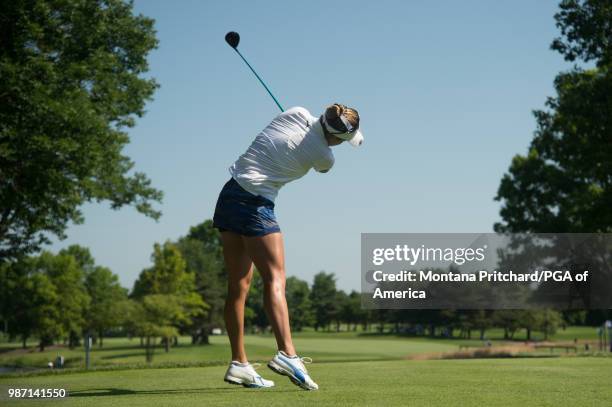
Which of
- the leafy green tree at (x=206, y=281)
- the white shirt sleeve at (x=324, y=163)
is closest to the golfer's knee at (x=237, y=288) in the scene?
the white shirt sleeve at (x=324, y=163)

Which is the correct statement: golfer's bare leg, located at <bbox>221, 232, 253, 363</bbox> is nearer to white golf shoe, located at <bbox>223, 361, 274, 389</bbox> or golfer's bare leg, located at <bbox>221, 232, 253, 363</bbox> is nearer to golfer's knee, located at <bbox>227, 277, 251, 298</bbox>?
golfer's knee, located at <bbox>227, 277, 251, 298</bbox>

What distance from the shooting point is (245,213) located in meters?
5.75

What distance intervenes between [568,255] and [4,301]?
74.2 metres

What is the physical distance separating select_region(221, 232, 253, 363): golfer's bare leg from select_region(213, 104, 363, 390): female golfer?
1cm

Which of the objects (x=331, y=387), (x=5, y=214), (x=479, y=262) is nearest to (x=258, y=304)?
(x=479, y=262)

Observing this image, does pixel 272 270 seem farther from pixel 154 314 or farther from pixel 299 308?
pixel 299 308

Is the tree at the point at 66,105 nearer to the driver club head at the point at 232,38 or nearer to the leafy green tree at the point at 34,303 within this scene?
the driver club head at the point at 232,38

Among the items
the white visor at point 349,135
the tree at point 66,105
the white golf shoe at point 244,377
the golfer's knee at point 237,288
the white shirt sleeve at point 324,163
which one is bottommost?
the white golf shoe at point 244,377

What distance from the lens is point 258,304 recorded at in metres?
120

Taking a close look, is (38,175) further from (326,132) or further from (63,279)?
(63,279)

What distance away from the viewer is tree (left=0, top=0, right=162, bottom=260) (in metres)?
20.9

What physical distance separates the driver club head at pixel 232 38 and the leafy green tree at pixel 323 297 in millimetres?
Answer: 133570

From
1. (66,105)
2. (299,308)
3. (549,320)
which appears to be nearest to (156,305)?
(66,105)

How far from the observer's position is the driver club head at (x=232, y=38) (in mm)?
8320
